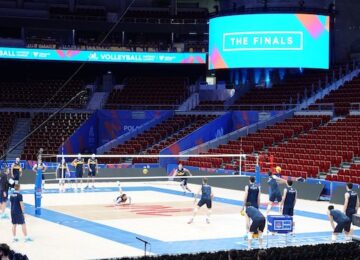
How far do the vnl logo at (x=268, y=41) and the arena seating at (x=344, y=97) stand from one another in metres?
3.87

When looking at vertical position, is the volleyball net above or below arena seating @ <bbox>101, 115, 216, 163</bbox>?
below

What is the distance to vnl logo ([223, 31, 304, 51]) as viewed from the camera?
4356 cm

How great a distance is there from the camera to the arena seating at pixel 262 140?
4176cm

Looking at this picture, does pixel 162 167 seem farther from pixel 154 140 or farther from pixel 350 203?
pixel 350 203

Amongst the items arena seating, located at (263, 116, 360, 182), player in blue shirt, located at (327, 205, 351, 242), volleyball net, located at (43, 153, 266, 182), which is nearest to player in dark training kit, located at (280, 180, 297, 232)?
player in blue shirt, located at (327, 205, 351, 242)

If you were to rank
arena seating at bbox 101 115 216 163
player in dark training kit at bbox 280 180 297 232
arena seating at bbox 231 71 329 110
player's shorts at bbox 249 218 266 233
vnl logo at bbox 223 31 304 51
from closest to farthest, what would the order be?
player's shorts at bbox 249 218 266 233 < player in dark training kit at bbox 280 180 297 232 < vnl logo at bbox 223 31 304 51 < arena seating at bbox 101 115 216 163 < arena seating at bbox 231 71 329 110

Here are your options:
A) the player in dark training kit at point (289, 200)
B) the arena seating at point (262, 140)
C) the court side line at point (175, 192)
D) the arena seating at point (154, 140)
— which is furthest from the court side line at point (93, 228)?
the arena seating at point (154, 140)

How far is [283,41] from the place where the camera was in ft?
143

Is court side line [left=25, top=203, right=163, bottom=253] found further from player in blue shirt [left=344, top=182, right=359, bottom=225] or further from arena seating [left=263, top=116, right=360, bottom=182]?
arena seating [left=263, top=116, right=360, bottom=182]

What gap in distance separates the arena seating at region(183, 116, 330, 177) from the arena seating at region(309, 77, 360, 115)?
1.07 metres

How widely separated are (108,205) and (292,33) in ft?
60.3

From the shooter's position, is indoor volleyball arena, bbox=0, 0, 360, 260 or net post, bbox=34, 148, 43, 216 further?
net post, bbox=34, 148, 43, 216

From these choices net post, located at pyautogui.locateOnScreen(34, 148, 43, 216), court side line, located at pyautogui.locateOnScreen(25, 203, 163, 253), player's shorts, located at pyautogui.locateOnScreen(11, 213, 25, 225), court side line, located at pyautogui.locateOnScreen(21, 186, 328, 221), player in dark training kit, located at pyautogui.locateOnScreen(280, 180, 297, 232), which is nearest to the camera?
player's shorts, located at pyautogui.locateOnScreen(11, 213, 25, 225)

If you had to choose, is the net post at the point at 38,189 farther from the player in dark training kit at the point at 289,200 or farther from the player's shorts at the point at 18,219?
the player in dark training kit at the point at 289,200
